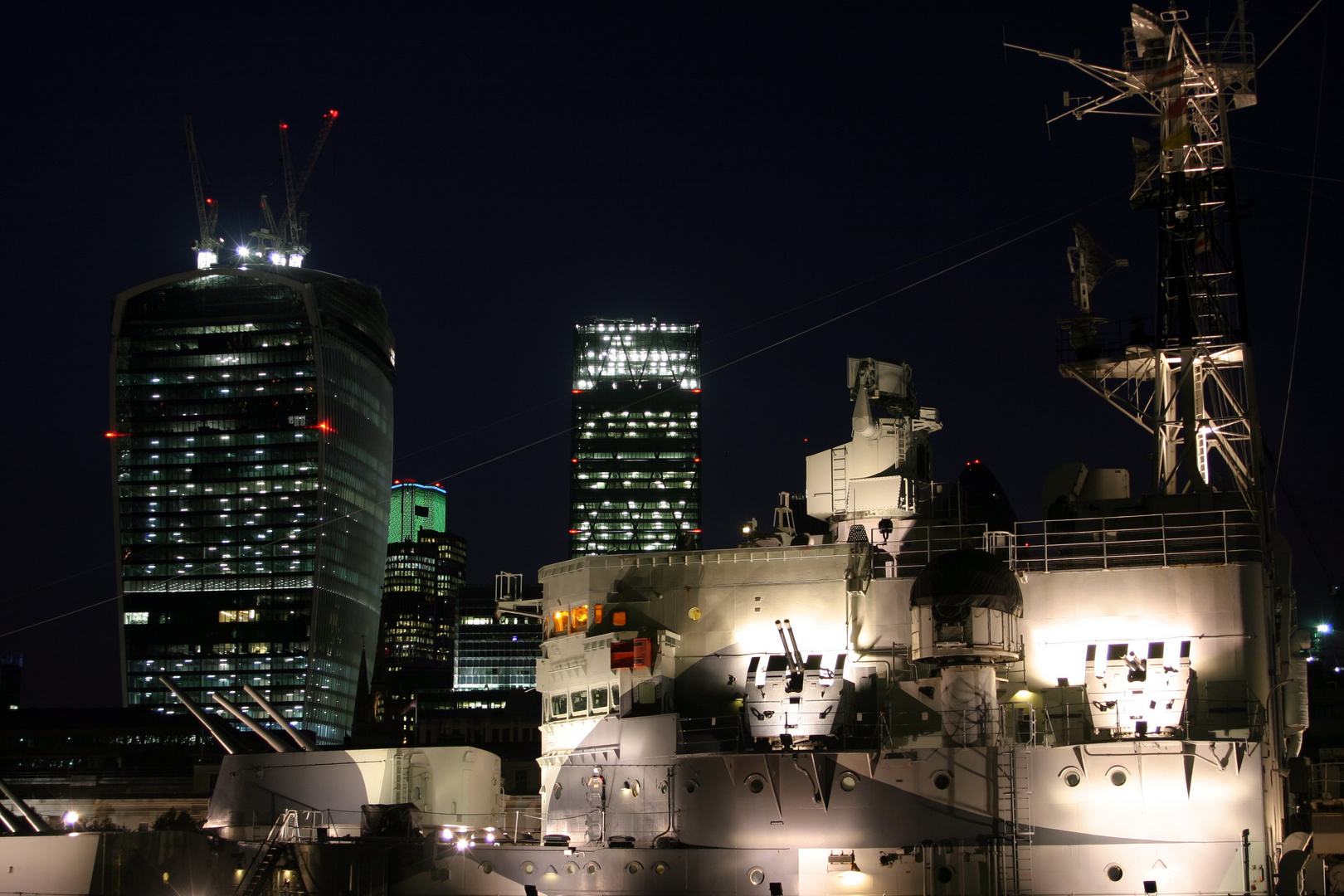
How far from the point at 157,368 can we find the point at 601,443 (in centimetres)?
5621

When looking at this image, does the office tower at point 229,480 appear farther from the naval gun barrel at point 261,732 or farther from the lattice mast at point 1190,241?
the lattice mast at point 1190,241

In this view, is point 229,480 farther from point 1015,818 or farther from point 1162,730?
point 1162,730

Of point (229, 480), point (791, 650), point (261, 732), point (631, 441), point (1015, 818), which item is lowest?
point (1015, 818)

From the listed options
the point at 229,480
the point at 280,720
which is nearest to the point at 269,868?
the point at 280,720

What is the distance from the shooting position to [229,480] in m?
152

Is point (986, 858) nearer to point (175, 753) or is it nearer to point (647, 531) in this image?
point (175, 753)

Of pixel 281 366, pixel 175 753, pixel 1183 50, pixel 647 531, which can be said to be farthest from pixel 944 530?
pixel 647 531

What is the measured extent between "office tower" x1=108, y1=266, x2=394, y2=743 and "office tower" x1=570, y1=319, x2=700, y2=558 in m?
33.6

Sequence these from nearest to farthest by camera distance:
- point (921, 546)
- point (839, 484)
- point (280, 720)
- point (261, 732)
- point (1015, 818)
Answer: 1. point (1015, 818)
2. point (921, 546)
3. point (839, 484)
4. point (261, 732)
5. point (280, 720)

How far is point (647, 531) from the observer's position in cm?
17438

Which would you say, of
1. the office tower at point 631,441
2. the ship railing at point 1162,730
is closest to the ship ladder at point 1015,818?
the ship railing at point 1162,730

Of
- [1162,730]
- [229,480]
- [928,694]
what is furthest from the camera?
[229,480]

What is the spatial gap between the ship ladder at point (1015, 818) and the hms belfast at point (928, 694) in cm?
8

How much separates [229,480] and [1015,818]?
138194 millimetres
